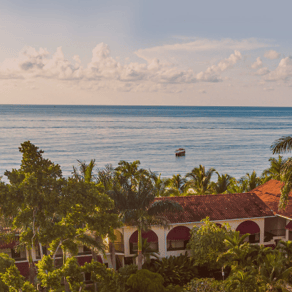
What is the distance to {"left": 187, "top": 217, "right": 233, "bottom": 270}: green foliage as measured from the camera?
2642 cm

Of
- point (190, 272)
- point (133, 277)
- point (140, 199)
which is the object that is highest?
point (140, 199)

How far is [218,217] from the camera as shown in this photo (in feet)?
96.8

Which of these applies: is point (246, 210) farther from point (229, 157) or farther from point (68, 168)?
point (229, 157)

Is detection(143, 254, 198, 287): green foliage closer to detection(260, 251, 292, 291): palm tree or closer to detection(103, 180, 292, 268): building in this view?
detection(103, 180, 292, 268): building

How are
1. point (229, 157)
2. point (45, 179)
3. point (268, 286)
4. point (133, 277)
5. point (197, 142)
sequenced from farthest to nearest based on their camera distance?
point (197, 142) → point (229, 157) → point (133, 277) → point (268, 286) → point (45, 179)

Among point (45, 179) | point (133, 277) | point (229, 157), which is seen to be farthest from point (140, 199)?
point (229, 157)

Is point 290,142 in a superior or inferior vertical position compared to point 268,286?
superior

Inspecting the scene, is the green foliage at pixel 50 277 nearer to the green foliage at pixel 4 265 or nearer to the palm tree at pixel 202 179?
the green foliage at pixel 4 265

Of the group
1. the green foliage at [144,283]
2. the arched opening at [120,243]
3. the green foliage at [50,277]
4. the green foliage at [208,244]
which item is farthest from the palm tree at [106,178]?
the green foliage at [50,277]

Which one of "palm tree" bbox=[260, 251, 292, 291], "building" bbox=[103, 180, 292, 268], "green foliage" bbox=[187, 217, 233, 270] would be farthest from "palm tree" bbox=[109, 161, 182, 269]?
"palm tree" bbox=[260, 251, 292, 291]

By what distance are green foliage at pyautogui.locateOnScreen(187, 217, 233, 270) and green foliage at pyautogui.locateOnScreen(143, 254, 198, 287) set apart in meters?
0.83

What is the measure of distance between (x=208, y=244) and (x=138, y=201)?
6623 mm

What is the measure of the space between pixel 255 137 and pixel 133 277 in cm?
13165

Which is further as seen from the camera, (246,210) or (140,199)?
(246,210)
